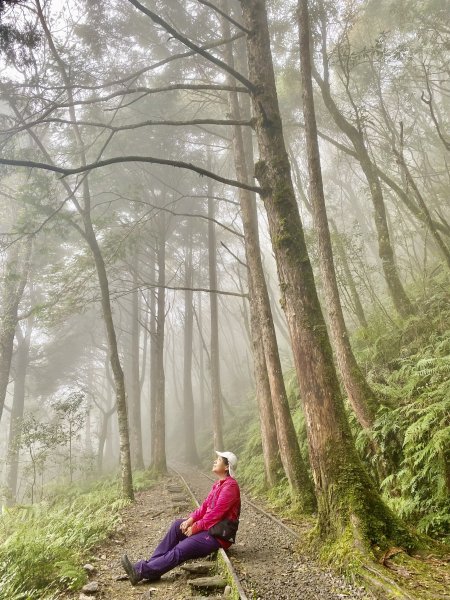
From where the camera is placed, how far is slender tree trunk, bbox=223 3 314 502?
755 centimetres

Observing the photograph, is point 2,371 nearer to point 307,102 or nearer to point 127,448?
point 127,448

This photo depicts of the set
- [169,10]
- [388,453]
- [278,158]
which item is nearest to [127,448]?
[388,453]

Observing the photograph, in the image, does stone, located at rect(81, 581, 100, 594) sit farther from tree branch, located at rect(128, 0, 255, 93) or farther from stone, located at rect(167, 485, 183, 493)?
stone, located at rect(167, 485, 183, 493)

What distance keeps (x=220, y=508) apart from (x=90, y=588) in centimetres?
169

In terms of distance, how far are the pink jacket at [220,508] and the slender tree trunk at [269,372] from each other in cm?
269

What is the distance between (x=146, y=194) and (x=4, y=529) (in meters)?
14.0

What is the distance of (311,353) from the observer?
525cm

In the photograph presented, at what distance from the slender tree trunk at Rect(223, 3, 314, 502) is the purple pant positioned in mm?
2955

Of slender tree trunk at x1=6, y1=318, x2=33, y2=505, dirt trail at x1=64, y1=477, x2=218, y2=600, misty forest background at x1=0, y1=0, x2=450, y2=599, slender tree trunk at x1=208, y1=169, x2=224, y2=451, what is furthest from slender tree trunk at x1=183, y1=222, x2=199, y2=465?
dirt trail at x1=64, y1=477, x2=218, y2=600

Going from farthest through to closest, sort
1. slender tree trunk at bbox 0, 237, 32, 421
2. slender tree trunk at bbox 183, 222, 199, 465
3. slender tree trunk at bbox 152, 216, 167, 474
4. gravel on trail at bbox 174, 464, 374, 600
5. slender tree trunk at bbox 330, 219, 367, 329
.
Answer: slender tree trunk at bbox 183, 222, 199, 465, slender tree trunk at bbox 152, 216, 167, 474, slender tree trunk at bbox 0, 237, 32, 421, slender tree trunk at bbox 330, 219, 367, 329, gravel on trail at bbox 174, 464, 374, 600

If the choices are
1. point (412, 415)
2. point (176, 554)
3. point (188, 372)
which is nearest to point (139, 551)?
point (176, 554)

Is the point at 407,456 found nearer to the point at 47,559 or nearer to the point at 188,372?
the point at 47,559

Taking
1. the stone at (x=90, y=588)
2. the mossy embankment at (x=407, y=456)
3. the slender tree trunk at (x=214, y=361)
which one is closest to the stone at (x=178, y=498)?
the mossy embankment at (x=407, y=456)

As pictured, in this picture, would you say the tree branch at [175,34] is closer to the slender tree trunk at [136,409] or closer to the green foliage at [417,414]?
the green foliage at [417,414]
